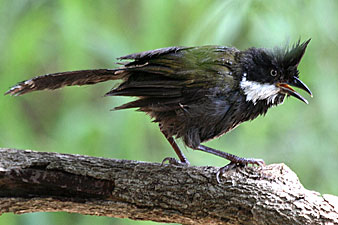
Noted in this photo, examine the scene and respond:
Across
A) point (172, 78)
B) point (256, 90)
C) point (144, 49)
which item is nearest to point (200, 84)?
point (172, 78)

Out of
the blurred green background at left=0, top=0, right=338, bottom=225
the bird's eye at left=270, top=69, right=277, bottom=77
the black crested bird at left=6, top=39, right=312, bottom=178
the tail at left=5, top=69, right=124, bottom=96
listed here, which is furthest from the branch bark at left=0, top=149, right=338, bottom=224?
the blurred green background at left=0, top=0, right=338, bottom=225

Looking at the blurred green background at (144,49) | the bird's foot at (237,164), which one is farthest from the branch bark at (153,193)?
the blurred green background at (144,49)

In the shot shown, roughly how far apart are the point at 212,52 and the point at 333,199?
4.00 feet

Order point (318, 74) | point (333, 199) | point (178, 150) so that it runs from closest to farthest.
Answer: point (333, 199)
point (178, 150)
point (318, 74)

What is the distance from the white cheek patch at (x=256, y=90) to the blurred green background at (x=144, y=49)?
Result: 53 centimetres

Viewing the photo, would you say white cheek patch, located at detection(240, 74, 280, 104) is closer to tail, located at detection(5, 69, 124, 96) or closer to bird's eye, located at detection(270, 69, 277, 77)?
bird's eye, located at detection(270, 69, 277, 77)

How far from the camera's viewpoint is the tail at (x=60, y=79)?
127 inches

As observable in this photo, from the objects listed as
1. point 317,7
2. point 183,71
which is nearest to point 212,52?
point 183,71

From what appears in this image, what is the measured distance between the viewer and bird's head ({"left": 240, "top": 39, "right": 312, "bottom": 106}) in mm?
3215

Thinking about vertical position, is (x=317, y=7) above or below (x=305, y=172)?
above

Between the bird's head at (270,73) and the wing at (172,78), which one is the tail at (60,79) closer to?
the wing at (172,78)

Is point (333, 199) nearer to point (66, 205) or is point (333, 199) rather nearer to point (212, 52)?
point (212, 52)

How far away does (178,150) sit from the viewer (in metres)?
3.68

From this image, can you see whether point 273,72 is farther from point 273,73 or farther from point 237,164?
point 237,164
